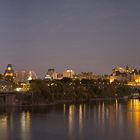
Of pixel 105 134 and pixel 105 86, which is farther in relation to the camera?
pixel 105 86

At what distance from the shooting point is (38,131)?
1367 centimetres

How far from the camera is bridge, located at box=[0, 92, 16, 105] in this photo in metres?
25.3

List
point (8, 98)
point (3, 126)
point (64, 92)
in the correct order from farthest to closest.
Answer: point (64, 92), point (8, 98), point (3, 126)

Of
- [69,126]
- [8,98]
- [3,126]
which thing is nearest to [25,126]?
[3,126]

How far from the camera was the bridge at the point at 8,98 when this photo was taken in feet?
82.9

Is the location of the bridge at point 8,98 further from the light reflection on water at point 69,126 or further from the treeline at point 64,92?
the light reflection on water at point 69,126

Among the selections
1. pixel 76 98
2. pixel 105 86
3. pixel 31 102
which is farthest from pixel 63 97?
pixel 105 86

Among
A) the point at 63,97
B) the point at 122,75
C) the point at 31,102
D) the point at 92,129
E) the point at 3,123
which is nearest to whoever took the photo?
the point at 92,129

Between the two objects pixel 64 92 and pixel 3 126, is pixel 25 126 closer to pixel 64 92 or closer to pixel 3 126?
pixel 3 126

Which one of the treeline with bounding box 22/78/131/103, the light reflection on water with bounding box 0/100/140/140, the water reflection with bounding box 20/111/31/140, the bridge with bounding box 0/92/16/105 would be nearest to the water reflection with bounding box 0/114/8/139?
the light reflection on water with bounding box 0/100/140/140

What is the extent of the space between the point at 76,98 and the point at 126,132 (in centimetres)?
1678

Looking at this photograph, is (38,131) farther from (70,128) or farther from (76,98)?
(76,98)

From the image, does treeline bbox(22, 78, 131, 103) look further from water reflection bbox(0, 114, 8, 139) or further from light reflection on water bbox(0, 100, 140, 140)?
water reflection bbox(0, 114, 8, 139)

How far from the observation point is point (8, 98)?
25547 mm
